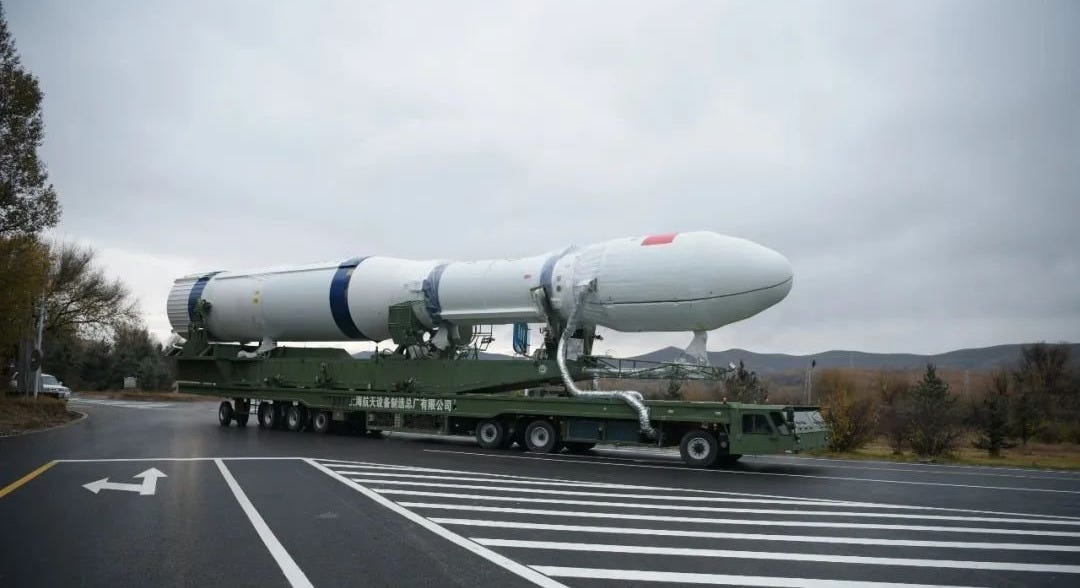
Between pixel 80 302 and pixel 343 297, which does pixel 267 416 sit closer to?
pixel 343 297

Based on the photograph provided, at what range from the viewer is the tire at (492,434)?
52.3 feet

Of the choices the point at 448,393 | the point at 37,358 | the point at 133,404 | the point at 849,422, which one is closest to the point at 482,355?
the point at 448,393

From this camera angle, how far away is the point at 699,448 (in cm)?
1335

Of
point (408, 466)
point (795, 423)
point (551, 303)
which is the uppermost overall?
point (551, 303)

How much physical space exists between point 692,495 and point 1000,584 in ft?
14.9

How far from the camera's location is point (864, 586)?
18.0ft

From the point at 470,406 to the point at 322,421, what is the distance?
5.63 m

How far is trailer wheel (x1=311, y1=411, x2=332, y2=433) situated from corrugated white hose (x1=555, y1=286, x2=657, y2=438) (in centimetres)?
759

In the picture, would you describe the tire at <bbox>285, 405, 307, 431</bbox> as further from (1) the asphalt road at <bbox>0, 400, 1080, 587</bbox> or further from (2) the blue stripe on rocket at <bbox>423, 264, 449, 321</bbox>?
(1) the asphalt road at <bbox>0, 400, 1080, 587</bbox>

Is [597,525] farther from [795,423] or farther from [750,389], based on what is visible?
[750,389]

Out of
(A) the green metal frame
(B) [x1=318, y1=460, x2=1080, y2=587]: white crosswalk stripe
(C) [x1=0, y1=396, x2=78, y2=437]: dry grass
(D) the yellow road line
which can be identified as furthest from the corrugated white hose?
(C) [x1=0, y1=396, x2=78, y2=437]: dry grass

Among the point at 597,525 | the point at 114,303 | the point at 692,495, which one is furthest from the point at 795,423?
the point at 114,303

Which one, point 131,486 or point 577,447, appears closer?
point 131,486

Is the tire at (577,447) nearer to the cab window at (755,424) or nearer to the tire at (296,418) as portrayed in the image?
the cab window at (755,424)
